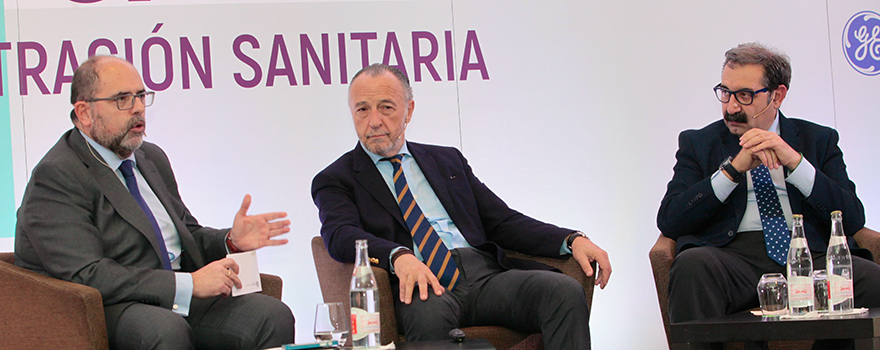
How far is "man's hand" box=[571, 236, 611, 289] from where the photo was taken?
301 centimetres

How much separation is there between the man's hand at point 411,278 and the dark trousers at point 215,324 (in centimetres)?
42

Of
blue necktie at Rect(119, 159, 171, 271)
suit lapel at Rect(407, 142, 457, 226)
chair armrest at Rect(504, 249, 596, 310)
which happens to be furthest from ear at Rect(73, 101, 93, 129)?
chair armrest at Rect(504, 249, 596, 310)

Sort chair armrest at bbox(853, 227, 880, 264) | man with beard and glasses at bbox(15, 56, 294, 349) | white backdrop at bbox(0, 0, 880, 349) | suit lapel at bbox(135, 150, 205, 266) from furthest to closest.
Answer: white backdrop at bbox(0, 0, 880, 349), chair armrest at bbox(853, 227, 880, 264), suit lapel at bbox(135, 150, 205, 266), man with beard and glasses at bbox(15, 56, 294, 349)

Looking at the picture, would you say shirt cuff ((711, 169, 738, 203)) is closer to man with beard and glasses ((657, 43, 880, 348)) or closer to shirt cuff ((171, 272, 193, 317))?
man with beard and glasses ((657, 43, 880, 348))

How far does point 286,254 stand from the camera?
14.3 ft

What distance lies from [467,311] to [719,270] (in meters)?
0.94

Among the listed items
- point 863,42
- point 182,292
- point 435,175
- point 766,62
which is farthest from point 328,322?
point 863,42

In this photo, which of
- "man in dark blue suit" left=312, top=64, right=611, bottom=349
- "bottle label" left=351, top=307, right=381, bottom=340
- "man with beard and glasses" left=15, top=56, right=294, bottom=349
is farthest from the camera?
"man in dark blue suit" left=312, top=64, right=611, bottom=349

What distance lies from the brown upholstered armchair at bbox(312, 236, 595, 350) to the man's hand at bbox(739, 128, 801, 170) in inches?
30.5

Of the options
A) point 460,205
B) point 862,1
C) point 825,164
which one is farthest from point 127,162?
point 862,1

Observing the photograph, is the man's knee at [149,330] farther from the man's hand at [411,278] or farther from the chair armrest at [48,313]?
the man's hand at [411,278]

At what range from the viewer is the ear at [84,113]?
283 cm

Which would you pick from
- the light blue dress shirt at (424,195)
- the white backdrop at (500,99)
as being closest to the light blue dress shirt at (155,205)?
the light blue dress shirt at (424,195)

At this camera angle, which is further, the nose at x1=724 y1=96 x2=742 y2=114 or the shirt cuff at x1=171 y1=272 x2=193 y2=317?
the nose at x1=724 y1=96 x2=742 y2=114
